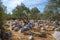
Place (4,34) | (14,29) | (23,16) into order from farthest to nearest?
(23,16)
(14,29)
(4,34)

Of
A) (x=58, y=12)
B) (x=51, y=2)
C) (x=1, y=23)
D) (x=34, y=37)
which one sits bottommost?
(x=34, y=37)

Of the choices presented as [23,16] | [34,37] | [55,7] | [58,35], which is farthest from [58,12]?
[34,37]

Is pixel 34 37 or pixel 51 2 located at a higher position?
pixel 51 2

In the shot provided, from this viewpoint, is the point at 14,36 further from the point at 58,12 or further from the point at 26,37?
the point at 58,12

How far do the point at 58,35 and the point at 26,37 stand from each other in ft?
14.6

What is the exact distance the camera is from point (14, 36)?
63.1 ft

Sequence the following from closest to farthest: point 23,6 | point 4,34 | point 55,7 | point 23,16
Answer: point 4,34, point 55,7, point 23,16, point 23,6

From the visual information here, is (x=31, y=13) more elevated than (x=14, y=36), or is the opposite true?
(x=31, y=13)

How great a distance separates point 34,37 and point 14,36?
2.53 metres

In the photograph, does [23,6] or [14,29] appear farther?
[23,6]

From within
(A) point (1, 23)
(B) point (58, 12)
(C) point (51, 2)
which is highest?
(C) point (51, 2)

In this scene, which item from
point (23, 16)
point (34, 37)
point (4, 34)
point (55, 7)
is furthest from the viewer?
point (23, 16)

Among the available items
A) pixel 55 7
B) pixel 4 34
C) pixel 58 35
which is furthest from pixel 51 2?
pixel 4 34

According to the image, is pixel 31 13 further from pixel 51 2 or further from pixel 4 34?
pixel 4 34
